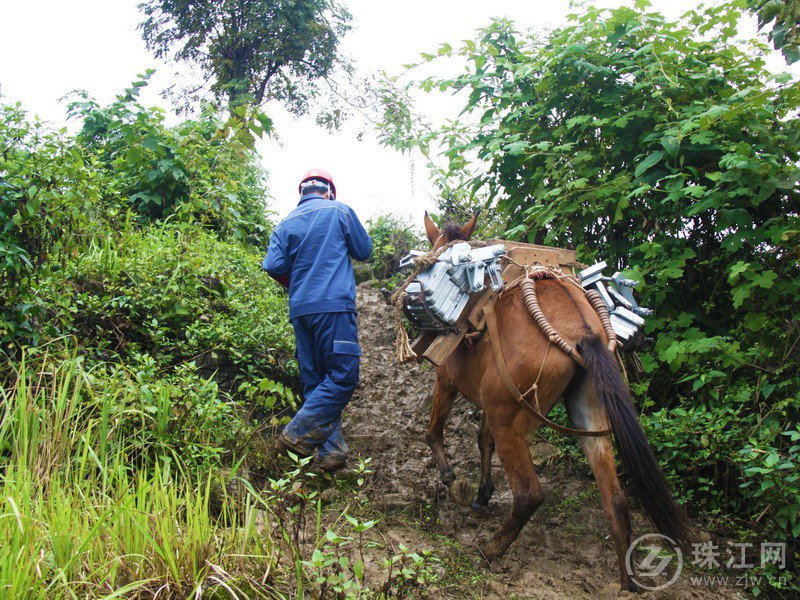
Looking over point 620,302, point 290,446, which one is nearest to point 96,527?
point 290,446

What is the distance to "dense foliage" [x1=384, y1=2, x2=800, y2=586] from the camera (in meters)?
3.84

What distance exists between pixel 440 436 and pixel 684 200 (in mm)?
2530

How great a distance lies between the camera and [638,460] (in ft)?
10.6

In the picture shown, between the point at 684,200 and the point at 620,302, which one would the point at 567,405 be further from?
the point at 684,200

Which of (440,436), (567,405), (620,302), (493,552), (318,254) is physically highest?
(318,254)

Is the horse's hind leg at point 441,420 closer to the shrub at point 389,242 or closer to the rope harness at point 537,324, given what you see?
the rope harness at point 537,324

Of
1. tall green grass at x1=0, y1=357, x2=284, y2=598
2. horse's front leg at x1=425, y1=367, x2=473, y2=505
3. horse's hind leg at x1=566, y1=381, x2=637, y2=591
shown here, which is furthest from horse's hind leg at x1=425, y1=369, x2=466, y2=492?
tall green grass at x1=0, y1=357, x2=284, y2=598

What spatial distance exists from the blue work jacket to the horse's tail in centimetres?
198

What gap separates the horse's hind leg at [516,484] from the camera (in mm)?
3381

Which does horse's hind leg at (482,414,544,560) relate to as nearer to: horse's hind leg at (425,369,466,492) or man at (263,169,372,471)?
horse's hind leg at (425,369,466,492)

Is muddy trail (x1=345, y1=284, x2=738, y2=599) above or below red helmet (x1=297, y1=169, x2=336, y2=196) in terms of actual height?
below

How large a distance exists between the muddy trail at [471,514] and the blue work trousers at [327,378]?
529 mm

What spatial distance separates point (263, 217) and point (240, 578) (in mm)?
6692

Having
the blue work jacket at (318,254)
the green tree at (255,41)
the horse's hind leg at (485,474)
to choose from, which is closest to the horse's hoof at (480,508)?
the horse's hind leg at (485,474)
